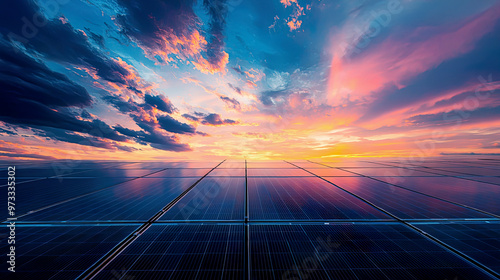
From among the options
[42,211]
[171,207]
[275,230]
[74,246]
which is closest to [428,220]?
[275,230]

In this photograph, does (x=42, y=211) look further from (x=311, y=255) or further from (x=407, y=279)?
(x=407, y=279)

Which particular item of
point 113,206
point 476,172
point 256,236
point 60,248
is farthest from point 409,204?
point 476,172

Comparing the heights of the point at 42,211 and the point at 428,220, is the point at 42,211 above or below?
above

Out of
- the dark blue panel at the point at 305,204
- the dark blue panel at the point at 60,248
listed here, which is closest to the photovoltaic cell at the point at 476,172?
the dark blue panel at the point at 305,204

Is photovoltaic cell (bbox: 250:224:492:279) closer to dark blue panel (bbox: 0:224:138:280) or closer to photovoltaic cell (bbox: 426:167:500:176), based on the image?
dark blue panel (bbox: 0:224:138:280)

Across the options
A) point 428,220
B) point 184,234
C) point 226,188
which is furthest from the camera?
point 226,188

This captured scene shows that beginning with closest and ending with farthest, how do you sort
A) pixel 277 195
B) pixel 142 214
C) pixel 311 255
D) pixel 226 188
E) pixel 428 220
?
pixel 311 255
pixel 428 220
pixel 142 214
pixel 277 195
pixel 226 188

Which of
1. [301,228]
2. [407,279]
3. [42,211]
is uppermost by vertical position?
[42,211]
